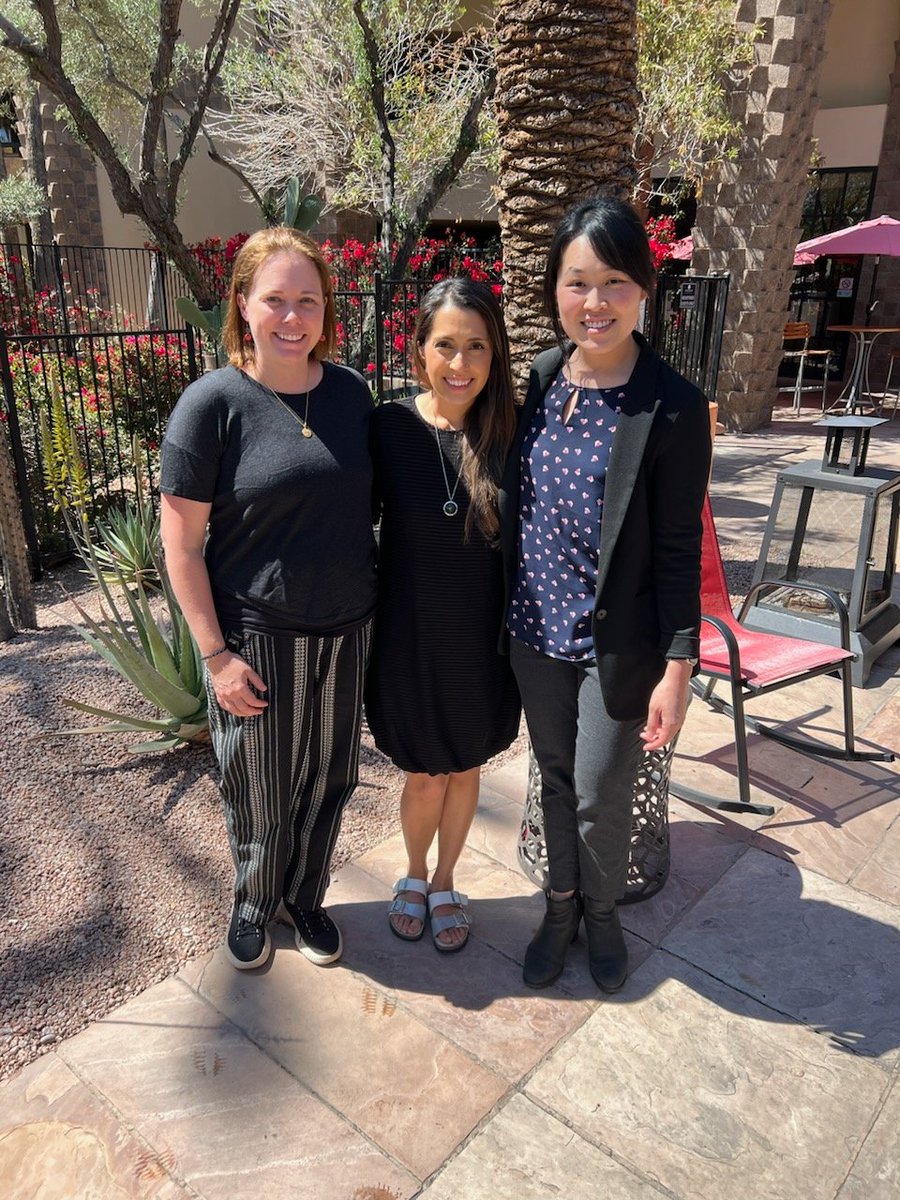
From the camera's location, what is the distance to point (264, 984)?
7.94ft

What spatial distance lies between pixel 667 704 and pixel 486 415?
0.81 meters

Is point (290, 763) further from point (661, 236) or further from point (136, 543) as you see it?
point (661, 236)

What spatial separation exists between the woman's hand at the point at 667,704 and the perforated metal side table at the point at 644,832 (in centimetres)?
55

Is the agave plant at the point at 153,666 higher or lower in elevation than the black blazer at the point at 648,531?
lower

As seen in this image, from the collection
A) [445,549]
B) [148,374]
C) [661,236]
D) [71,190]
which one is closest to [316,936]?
[445,549]

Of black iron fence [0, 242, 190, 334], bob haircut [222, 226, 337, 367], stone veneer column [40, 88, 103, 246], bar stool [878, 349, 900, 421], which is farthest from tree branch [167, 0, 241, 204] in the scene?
stone veneer column [40, 88, 103, 246]

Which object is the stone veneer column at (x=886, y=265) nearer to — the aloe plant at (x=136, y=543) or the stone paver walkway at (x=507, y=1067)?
the aloe plant at (x=136, y=543)

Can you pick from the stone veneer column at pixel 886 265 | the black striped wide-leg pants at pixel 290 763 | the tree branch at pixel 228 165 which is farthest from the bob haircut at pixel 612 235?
the stone veneer column at pixel 886 265

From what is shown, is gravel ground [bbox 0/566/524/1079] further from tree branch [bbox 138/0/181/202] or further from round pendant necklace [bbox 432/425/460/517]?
tree branch [bbox 138/0/181/202]

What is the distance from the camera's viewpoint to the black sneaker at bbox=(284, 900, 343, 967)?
8.11ft

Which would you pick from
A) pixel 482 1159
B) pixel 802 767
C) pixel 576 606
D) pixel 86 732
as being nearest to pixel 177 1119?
pixel 482 1159

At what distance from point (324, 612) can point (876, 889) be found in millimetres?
2010

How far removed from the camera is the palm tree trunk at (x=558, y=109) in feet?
13.5

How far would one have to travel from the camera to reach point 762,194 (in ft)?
32.6
